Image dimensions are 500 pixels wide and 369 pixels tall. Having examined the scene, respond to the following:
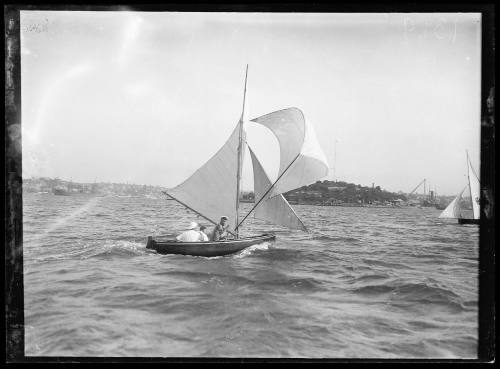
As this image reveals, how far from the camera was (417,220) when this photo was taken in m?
5.71

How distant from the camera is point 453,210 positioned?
193 inches

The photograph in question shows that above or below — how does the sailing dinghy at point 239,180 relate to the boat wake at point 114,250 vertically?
above

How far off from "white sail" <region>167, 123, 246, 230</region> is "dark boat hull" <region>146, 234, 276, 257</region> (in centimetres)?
45

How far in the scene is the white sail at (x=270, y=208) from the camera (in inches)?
267

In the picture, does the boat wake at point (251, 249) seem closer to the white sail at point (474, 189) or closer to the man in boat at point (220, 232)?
the man in boat at point (220, 232)

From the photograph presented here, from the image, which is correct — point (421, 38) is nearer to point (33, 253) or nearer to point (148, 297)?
point (148, 297)

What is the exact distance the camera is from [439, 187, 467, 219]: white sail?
4918 millimetres

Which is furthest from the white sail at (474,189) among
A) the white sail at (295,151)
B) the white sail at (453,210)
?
the white sail at (295,151)

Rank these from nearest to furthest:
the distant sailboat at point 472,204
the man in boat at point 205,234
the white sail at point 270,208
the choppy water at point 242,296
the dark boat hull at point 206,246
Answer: the choppy water at point 242,296, the distant sailboat at point 472,204, the dark boat hull at point 206,246, the white sail at point 270,208, the man in boat at point 205,234

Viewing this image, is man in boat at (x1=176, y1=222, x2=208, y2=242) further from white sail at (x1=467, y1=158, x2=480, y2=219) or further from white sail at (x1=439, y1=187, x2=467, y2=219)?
white sail at (x1=467, y1=158, x2=480, y2=219)

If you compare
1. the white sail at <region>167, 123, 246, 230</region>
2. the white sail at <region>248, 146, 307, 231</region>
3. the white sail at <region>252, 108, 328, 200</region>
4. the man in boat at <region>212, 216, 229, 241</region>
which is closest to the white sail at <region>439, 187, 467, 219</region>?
the white sail at <region>252, 108, 328, 200</region>

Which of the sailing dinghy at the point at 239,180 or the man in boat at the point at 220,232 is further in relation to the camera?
the man in boat at the point at 220,232

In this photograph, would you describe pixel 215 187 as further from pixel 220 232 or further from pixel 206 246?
pixel 206 246

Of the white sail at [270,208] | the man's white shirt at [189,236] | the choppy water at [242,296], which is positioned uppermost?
the white sail at [270,208]
